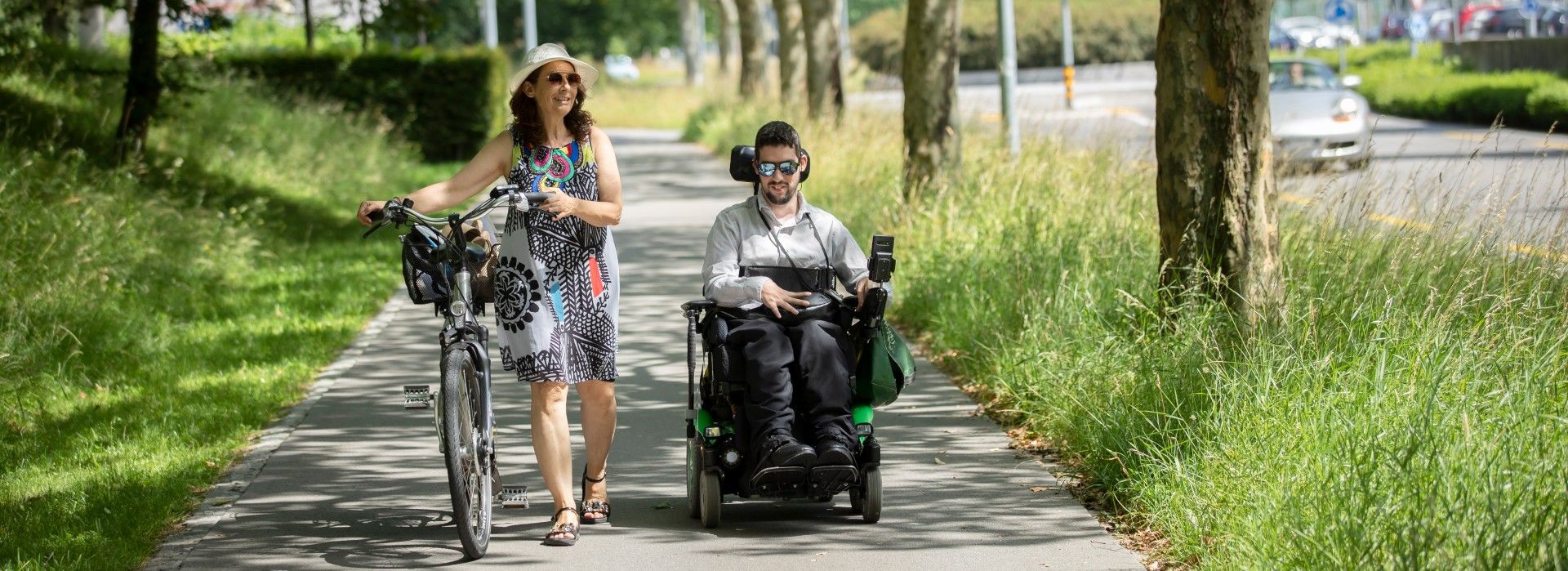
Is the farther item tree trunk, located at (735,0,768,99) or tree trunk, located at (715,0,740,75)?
tree trunk, located at (715,0,740,75)

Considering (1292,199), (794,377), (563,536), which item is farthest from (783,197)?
(1292,199)

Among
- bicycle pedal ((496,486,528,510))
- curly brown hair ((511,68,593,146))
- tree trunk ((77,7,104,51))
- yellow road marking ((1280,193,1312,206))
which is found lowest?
bicycle pedal ((496,486,528,510))

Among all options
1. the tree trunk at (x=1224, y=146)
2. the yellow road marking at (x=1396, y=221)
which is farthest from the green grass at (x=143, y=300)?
the yellow road marking at (x=1396, y=221)

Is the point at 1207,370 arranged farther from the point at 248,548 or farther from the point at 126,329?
the point at 126,329

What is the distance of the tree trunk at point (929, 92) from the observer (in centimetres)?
A: 1443

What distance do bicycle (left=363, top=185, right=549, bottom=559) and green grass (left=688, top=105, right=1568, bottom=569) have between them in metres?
2.18

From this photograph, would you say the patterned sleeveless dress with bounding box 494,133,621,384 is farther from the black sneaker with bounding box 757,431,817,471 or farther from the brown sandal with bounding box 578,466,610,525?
the black sneaker with bounding box 757,431,817,471

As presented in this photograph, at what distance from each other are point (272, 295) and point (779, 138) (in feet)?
24.9

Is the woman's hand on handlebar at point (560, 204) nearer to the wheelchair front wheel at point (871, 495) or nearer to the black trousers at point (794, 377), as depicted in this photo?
the black trousers at point (794, 377)

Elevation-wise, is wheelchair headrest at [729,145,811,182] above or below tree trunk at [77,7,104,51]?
below

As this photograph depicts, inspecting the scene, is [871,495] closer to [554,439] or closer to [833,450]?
[833,450]

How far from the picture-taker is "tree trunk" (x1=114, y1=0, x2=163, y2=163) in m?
17.0

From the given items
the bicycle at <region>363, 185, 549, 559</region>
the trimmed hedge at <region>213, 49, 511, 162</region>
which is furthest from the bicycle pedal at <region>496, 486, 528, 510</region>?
the trimmed hedge at <region>213, 49, 511, 162</region>

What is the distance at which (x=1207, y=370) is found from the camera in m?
6.38
